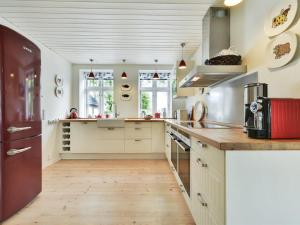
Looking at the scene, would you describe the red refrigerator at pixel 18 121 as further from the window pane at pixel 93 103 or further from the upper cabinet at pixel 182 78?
the window pane at pixel 93 103

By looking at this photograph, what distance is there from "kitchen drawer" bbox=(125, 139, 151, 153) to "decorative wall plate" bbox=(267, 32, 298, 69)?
3167 mm

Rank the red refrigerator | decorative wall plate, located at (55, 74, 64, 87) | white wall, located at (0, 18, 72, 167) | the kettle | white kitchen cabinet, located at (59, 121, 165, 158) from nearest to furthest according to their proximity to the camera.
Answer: the red refrigerator
white wall, located at (0, 18, 72, 167)
decorative wall plate, located at (55, 74, 64, 87)
white kitchen cabinet, located at (59, 121, 165, 158)
the kettle

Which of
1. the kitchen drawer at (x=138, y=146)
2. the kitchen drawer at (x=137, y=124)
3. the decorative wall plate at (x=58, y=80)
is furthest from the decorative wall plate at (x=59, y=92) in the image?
the kitchen drawer at (x=138, y=146)

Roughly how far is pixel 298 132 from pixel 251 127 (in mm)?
242

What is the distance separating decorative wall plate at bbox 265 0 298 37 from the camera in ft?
4.77

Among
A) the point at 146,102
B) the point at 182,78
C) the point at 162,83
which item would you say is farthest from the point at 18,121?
the point at 162,83

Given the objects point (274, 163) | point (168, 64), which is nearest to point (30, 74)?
point (274, 163)

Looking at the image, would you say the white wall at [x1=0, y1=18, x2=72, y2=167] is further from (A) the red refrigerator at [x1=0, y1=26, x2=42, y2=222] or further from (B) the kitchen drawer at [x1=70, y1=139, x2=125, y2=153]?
(A) the red refrigerator at [x1=0, y1=26, x2=42, y2=222]

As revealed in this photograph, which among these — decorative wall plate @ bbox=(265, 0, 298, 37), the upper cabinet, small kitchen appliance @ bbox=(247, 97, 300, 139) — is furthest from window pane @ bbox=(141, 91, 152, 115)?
small kitchen appliance @ bbox=(247, 97, 300, 139)

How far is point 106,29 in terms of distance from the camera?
122 inches

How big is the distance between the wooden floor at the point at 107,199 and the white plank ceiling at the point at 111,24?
2182 mm

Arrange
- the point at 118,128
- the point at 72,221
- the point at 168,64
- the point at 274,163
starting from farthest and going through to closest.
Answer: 1. the point at 168,64
2. the point at 118,128
3. the point at 72,221
4. the point at 274,163

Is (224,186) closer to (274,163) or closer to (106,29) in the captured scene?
(274,163)

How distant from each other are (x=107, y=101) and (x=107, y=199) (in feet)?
11.0
